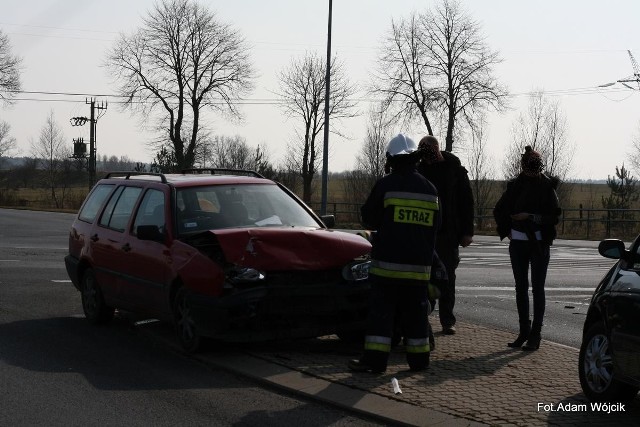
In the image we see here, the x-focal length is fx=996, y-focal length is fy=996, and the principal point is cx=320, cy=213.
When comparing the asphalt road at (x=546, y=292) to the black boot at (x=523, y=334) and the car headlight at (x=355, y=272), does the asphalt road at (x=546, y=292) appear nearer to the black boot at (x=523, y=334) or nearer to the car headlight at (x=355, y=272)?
the black boot at (x=523, y=334)

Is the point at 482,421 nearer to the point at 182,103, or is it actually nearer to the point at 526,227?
the point at 526,227

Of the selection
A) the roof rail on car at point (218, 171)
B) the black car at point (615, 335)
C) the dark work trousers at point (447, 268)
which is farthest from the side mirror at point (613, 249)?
the roof rail on car at point (218, 171)

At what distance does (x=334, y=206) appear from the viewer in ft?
164

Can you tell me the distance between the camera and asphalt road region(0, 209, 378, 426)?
6.42 m

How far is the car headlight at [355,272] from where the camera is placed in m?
8.48

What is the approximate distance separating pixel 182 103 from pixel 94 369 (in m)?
57.5

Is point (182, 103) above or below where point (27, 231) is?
above

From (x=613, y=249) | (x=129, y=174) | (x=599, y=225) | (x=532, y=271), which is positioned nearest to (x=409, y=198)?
(x=613, y=249)

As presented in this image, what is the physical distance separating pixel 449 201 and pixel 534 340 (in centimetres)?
147

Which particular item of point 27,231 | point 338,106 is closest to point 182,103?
point 338,106

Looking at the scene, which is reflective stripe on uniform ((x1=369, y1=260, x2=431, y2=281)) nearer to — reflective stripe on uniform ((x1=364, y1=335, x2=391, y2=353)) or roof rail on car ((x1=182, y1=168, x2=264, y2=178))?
reflective stripe on uniform ((x1=364, y1=335, x2=391, y2=353))

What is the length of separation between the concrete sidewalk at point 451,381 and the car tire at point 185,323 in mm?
187

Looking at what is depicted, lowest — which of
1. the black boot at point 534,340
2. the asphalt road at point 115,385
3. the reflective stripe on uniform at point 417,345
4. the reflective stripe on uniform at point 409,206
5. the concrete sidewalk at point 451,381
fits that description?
the asphalt road at point 115,385

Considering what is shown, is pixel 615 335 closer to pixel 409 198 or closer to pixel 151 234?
pixel 409 198
